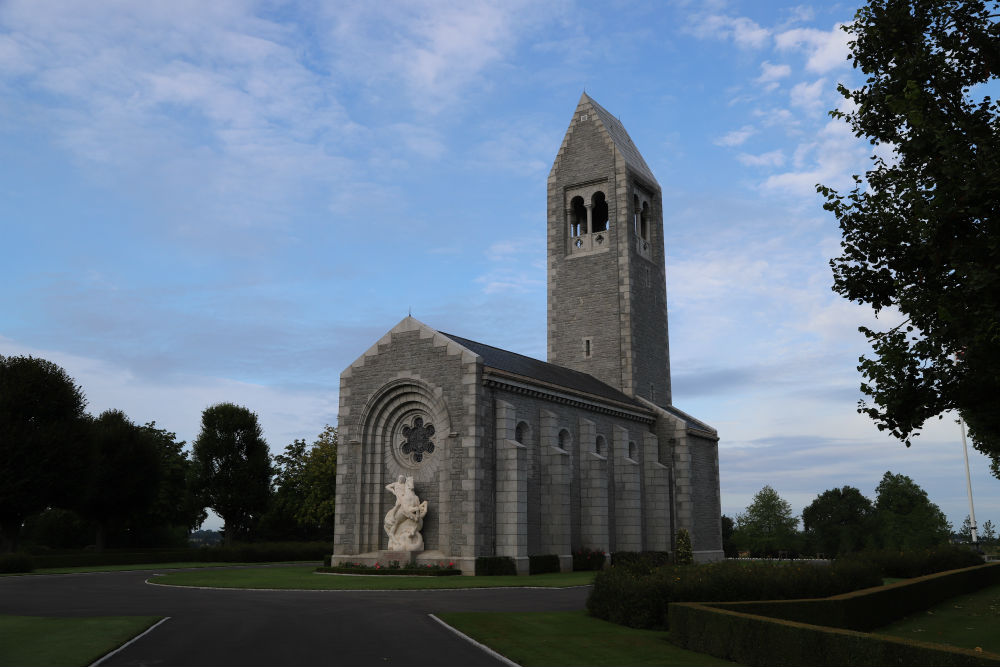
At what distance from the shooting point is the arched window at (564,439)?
3825 centimetres

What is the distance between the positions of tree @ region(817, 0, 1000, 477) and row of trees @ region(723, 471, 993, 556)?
235 ft

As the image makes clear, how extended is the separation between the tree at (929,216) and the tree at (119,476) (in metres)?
45.9

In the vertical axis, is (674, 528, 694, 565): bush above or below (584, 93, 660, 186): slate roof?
below

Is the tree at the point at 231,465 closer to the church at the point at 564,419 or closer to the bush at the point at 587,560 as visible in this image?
the church at the point at 564,419

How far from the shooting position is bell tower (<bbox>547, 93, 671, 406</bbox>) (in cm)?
4825

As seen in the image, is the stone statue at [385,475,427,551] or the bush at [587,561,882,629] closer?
the bush at [587,561,882,629]

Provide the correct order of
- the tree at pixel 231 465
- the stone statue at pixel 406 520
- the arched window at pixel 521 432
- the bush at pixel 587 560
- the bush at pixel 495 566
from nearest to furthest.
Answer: the bush at pixel 495 566 → the stone statue at pixel 406 520 → the arched window at pixel 521 432 → the bush at pixel 587 560 → the tree at pixel 231 465

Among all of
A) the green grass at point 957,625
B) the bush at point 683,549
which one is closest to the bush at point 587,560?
the bush at point 683,549

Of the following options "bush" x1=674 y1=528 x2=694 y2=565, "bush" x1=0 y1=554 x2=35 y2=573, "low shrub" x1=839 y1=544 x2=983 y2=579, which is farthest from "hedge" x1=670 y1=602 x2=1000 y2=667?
"bush" x1=0 y1=554 x2=35 y2=573

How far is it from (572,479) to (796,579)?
19.1m

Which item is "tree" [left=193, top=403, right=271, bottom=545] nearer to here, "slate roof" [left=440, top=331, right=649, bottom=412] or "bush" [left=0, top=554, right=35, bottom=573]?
"bush" [left=0, top=554, right=35, bottom=573]

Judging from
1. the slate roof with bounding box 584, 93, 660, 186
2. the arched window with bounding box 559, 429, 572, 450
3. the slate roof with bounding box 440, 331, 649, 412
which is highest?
the slate roof with bounding box 584, 93, 660, 186

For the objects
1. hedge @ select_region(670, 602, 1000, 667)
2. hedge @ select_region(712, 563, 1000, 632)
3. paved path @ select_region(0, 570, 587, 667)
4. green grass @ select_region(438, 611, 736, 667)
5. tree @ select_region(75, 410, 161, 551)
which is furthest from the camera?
tree @ select_region(75, 410, 161, 551)

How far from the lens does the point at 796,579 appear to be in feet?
63.8
